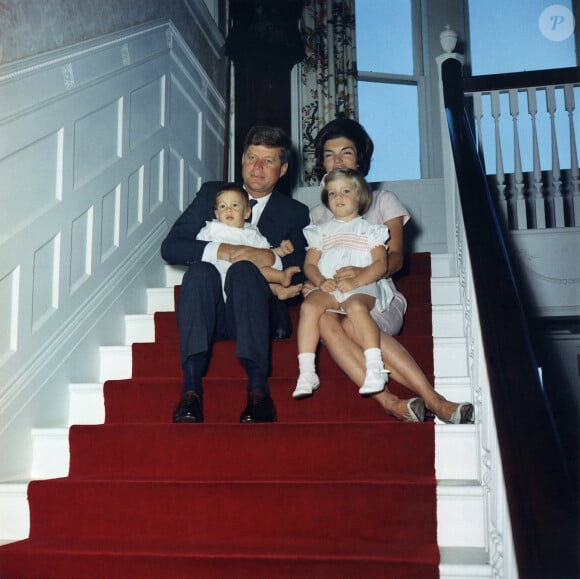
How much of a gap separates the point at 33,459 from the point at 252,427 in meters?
0.73

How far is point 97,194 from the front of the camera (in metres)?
2.61

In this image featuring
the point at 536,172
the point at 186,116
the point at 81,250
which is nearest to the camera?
the point at 81,250

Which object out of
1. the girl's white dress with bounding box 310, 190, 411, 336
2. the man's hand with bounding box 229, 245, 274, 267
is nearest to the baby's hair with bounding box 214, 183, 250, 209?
the man's hand with bounding box 229, 245, 274, 267

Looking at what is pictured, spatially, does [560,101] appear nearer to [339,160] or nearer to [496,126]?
[496,126]

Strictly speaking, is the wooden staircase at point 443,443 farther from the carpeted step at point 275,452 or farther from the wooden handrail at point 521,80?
the wooden handrail at point 521,80

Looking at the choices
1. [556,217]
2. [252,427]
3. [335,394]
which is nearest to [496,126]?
[556,217]

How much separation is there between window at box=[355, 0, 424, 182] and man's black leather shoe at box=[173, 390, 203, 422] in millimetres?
3150

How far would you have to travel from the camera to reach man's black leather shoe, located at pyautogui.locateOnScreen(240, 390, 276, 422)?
6.45 ft

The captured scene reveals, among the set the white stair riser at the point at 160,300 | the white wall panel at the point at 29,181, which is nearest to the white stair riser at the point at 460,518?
the white wall panel at the point at 29,181

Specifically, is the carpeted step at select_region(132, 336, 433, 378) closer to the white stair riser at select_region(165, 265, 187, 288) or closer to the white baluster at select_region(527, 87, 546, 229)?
the white stair riser at select_region(165, 265, 187, 288)

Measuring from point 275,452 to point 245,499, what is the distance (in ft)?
0.58

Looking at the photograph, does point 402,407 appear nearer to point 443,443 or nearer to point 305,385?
point 443,443

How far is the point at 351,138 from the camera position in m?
2.67

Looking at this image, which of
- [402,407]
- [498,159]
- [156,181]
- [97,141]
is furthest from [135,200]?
[498,159]
